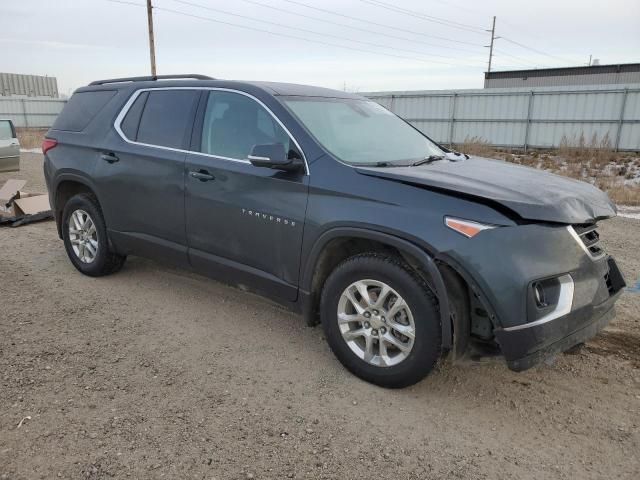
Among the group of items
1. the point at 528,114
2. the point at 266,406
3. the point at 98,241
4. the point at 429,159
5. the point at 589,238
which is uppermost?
the point at 528,114

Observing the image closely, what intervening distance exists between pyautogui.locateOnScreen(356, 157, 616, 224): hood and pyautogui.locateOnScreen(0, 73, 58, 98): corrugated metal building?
55.7 m

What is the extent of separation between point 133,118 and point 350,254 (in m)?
2.52

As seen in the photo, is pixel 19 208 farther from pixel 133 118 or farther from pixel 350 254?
pixel 350 254

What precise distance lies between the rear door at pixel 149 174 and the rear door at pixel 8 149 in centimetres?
860

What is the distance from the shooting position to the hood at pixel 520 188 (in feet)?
9.02

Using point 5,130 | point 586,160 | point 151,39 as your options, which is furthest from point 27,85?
point 586,160

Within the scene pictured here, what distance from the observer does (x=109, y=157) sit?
463 centimetres

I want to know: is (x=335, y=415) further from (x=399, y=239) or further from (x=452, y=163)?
(x=452, y=163)

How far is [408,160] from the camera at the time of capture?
366cm

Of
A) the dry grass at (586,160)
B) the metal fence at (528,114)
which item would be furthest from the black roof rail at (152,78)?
the metal fence at (528,114)

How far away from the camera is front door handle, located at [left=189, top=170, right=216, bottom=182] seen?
151 inches

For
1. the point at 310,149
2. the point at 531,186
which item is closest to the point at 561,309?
the point at 531,186

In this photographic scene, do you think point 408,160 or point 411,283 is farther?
point 408,160

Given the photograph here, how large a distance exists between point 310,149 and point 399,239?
2.98 ft
